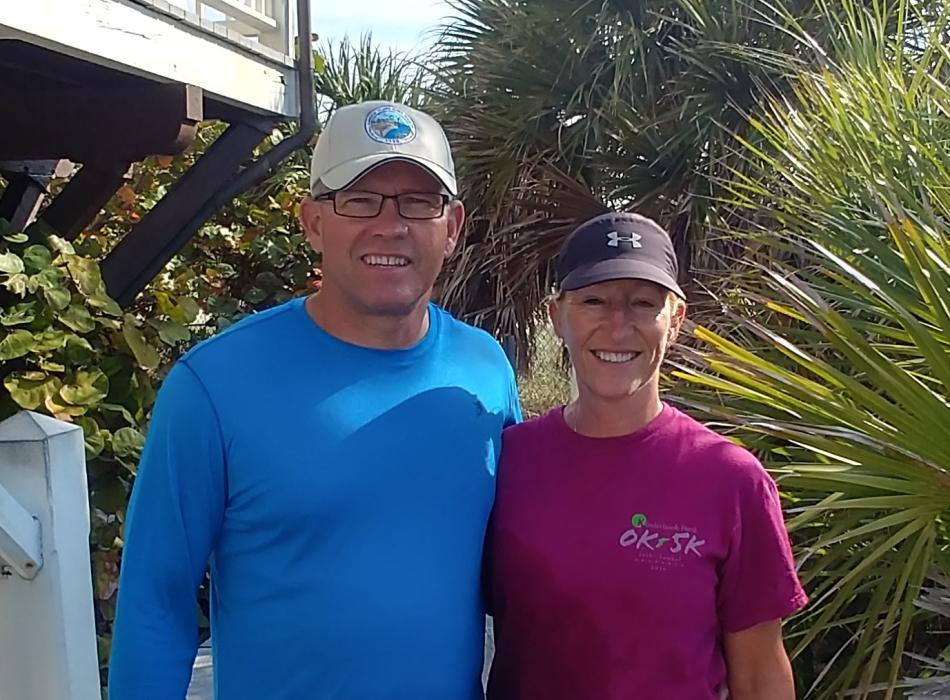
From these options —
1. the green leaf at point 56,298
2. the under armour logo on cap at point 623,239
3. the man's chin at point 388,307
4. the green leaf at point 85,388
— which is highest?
the under armour logo on cap at point 623,239

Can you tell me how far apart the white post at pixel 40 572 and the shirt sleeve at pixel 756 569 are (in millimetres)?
1301

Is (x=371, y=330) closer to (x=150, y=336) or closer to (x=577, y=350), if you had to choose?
(x=577, y=350)

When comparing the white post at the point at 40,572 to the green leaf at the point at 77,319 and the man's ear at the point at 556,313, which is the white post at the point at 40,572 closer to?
the man's ear at the point at 556,313

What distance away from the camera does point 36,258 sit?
373cm

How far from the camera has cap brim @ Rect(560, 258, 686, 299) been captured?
6.07 ft

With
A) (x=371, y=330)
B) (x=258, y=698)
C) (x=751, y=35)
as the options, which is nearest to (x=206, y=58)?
(x=371, y=330)

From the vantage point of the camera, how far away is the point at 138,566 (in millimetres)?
1694

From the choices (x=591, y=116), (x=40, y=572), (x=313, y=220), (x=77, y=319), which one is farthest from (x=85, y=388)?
(x=591, y=116)

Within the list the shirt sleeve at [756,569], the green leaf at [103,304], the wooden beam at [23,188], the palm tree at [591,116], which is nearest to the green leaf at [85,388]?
the green leaf at [103,304]

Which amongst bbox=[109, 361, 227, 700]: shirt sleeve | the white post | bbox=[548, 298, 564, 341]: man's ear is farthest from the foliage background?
the white post

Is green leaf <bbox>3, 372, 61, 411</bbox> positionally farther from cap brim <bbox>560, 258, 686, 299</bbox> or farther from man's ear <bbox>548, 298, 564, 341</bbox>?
cap brim <bbox>560, 258, 686, 299</bbox>

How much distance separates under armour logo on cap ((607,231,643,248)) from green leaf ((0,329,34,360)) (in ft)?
7.88

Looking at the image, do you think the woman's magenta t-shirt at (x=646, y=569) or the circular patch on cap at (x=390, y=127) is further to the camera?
the circular patch on cap at (x=390, y=127)

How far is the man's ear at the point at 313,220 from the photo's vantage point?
1928 millimetres
